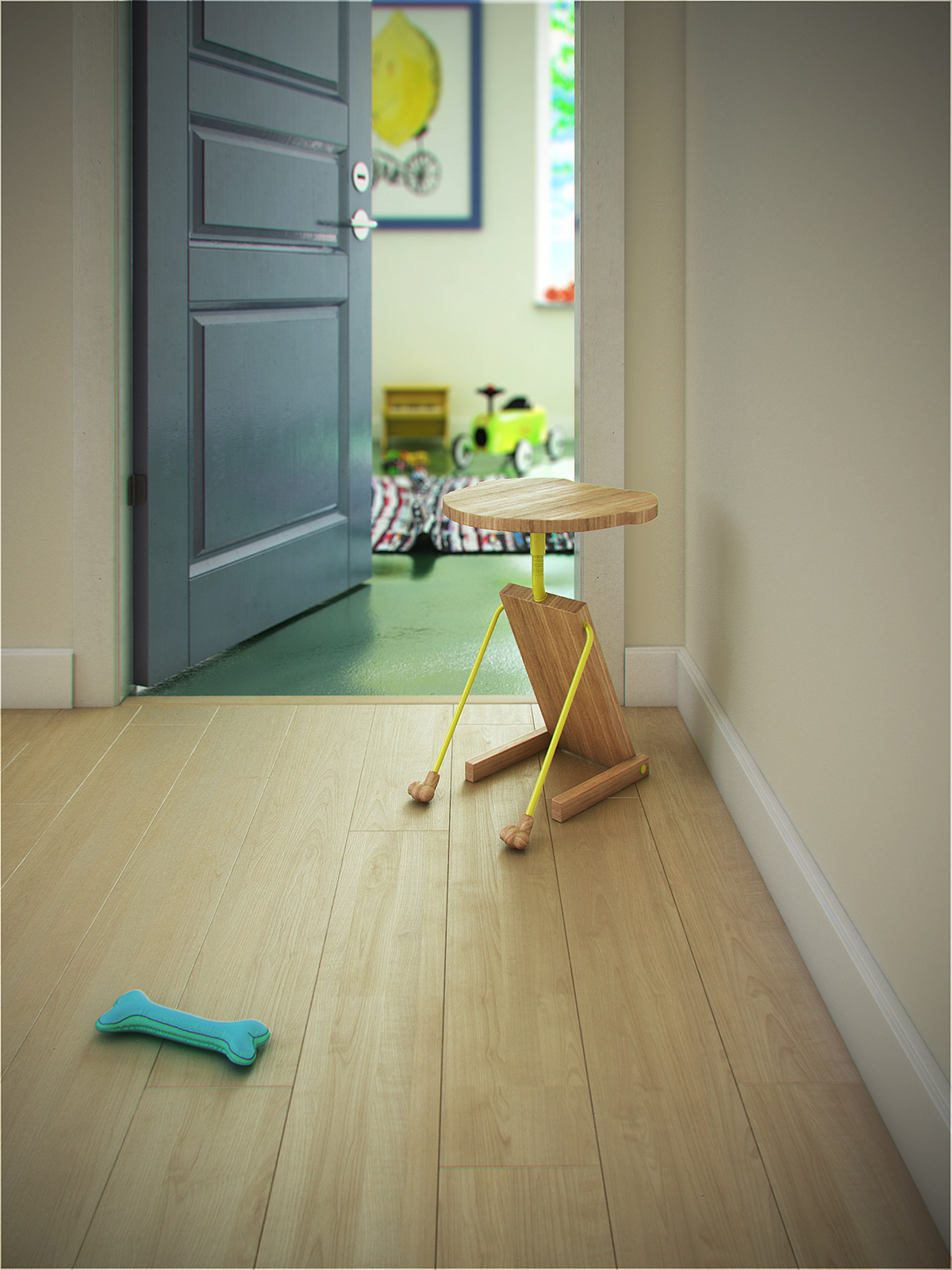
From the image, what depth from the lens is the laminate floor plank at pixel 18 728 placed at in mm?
→ 2238

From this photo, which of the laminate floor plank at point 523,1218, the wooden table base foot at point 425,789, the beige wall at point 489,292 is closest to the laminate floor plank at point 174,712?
the wooden table base foot at point 425,789

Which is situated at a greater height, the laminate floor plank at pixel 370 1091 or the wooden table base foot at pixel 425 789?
the wooden table base foot at pixel 425 789

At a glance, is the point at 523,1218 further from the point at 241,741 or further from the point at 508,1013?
the point at 241,741

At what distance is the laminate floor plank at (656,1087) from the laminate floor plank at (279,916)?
38cm

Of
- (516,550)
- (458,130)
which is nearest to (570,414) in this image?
(458,130)

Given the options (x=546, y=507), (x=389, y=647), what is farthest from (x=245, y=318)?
(x=546, y=507)

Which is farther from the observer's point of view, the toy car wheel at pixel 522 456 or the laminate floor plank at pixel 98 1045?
the toy car wheel at pixel 522 456

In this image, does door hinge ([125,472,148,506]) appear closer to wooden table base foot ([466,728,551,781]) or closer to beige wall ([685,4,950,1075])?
wooden table base foot ([466,728,551,781])

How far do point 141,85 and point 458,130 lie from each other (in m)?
3.83

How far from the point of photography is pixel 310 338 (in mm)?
3092

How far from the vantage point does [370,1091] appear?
4.14 ft

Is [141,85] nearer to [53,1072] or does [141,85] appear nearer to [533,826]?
[533,826]

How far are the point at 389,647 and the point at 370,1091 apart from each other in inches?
67.8

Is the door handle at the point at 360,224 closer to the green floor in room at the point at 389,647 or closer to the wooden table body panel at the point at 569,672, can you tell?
the green floor in room at the point at 389,647
